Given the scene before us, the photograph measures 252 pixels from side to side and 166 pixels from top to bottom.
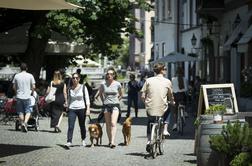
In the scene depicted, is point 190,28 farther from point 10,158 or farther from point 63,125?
point 10,158

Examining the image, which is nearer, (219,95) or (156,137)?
(156,137)

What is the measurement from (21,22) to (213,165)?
18330 mm

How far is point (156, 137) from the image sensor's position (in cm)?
1298

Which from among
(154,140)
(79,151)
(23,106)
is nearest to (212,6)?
(23,106)

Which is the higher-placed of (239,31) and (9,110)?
(239,31)

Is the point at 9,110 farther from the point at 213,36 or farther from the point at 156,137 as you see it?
the point at 213,36

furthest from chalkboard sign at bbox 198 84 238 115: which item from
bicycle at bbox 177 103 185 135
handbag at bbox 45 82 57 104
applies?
handbag at bbox 45 82 57 104

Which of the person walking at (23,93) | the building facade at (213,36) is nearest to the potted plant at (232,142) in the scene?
the person walking at (23,93)

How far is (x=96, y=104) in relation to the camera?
3322cm

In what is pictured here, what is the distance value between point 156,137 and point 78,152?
6.03 ft

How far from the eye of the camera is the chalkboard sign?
41.7ft

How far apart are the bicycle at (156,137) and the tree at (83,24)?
11857 mm

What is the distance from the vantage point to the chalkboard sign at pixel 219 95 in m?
12.7

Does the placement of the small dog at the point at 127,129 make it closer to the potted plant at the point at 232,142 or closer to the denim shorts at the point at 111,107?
the denim shorts at the point at 111,107
